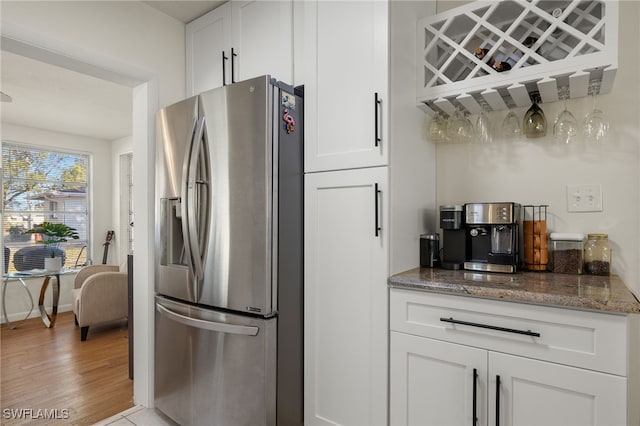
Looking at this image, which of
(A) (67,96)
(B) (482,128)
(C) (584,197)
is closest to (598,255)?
(C) (584,197)

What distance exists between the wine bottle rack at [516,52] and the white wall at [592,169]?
133 millimetres

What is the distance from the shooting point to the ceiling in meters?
2.84

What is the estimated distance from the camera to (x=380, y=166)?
1.55 meters

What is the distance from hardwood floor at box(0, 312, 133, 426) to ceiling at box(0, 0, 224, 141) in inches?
92.0

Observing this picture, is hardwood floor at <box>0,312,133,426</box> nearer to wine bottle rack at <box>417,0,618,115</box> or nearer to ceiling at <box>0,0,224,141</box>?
ceiling at <box>0,0,224,141</box>

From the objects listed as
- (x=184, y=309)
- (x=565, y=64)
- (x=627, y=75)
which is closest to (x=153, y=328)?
(x=184, y=309)

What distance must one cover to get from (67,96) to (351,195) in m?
3.69

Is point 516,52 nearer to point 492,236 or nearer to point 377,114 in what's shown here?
point 377,114

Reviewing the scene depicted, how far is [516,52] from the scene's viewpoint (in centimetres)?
166

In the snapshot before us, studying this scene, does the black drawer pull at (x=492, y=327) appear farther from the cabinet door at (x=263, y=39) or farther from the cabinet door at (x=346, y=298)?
the cabinet door at (x=263, y=39)

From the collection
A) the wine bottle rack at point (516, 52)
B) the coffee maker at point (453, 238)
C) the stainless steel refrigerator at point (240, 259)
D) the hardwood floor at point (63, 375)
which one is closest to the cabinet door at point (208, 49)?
the stainless steel refrigerator at point (240, 259)

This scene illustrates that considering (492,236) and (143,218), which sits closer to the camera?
(492,236)

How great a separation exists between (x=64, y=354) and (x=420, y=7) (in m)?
4.00

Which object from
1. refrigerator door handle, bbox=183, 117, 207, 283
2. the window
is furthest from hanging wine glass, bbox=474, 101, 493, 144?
the window
